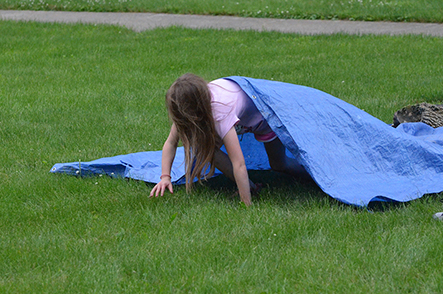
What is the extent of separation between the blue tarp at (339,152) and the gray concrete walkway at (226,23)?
605cm

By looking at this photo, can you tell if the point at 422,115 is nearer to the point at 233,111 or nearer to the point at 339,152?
the point at 339,152

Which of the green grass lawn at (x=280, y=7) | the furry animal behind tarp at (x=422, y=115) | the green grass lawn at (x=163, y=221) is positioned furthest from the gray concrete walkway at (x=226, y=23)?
the furry animal behind tarp at (x=422, y=115)

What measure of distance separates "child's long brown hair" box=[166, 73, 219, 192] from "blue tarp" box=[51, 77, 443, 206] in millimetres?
433

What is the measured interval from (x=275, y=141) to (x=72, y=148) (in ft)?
6.28

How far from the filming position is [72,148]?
17.1ft

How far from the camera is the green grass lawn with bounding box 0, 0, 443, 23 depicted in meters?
11.1

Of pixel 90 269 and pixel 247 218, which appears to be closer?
pixel 90 269

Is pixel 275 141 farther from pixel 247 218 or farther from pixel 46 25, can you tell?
pixel 46 25

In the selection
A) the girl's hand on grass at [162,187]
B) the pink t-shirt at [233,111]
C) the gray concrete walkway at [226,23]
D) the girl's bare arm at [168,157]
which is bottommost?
the gray concrete walkway at [226,23]

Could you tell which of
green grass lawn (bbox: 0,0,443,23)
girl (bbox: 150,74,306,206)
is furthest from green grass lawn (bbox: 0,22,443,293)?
green grass lawn (bbox: 0,0,443,23)

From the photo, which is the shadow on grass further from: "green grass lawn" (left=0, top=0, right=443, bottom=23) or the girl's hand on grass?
"green grass lawn" (left=0, top=0, right=443, bottom=23)

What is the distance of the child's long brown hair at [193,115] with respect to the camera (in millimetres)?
3518

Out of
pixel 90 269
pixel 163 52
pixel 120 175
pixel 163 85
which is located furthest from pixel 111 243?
pixel 163 52

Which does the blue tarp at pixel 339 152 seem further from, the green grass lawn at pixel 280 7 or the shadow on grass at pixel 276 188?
the green grass lawn at pixel 280 7
